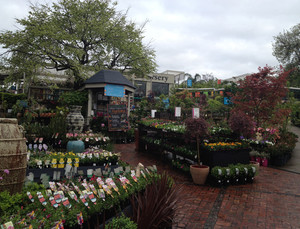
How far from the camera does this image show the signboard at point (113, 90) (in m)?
11.9

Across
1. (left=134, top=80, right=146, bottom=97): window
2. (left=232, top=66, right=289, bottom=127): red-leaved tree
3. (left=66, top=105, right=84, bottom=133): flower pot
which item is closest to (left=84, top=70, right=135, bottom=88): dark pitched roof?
(left=66, top=105, right=84, bottom=133): flower pot

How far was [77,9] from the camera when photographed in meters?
14.2

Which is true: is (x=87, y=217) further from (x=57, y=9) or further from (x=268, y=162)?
(x=57, y=9)

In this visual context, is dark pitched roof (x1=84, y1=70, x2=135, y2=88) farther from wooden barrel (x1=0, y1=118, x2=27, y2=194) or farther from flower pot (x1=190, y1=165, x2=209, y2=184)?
wooden barrel (x1=0, y1=118, x2=27, y2=194)

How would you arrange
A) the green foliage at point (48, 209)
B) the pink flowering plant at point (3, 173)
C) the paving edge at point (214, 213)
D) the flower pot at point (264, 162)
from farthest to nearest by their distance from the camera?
the flower pot at point (264, 162) < the paving edge at point (214, 213) < the pink flowering plant at point (3, 173) < the green foliage at point (48, 209)

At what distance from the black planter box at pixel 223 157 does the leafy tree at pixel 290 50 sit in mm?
25321

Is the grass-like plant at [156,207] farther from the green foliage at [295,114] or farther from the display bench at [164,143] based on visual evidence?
the green foliage at [295,114]

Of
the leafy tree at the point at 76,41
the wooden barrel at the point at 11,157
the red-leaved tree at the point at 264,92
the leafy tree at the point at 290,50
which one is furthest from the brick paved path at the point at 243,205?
the leafy tree at the point at 290,50

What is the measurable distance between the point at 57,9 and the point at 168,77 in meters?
22.2

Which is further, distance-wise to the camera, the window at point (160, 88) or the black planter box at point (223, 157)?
the window at point (160, 88)

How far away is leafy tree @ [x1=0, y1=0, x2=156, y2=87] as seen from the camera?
1261 cm

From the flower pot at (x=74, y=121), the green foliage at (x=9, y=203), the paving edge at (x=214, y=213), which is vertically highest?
the flower pot at (x=74, y=121)

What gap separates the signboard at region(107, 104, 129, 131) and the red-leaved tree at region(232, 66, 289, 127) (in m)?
5.37

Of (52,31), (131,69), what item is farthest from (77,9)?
(131,69)
